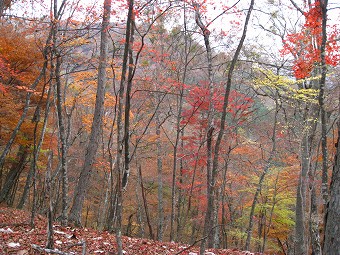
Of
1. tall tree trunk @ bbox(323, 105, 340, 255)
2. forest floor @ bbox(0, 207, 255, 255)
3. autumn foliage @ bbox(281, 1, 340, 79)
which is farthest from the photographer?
autumn foliage @ bbox(281, 1, 340, 79)

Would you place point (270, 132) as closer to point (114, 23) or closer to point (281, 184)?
point (281, 184)

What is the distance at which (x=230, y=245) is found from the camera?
22.9 m

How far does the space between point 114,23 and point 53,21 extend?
3.48 metres

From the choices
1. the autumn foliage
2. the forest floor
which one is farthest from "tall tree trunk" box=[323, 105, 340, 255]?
the autumn foliage

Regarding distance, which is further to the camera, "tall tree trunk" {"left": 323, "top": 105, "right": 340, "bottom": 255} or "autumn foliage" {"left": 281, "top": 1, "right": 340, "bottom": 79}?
"autumn foliage" {"left": 281, "top": 1, "right": 340, "bottom": 79}

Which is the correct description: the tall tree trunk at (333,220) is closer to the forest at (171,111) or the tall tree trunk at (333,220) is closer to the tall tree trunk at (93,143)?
the forest at (171,111)

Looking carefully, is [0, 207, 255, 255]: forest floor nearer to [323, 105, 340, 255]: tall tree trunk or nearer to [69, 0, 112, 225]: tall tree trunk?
[69, 0, 112, 225]: tall tree trunk

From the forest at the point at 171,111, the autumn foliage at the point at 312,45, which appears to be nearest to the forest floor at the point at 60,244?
the forest at the point at 171,111

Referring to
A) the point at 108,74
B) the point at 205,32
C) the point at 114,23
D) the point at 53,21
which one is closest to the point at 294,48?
the point at 205,32

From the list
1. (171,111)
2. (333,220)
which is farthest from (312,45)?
(333,220)

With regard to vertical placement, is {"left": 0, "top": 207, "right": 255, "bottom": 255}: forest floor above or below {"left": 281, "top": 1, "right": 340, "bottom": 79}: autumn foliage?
below

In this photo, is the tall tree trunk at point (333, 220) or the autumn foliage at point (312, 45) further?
the autumn foliage at point (312, 45)

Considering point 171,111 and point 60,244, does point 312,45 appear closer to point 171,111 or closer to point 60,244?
point 171,111

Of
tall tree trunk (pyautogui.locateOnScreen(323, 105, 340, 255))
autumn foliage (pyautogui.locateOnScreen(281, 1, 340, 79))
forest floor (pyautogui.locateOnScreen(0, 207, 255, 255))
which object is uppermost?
autumn foliage (pyautogui.locateOnScreen(281, 1, 340, 79))
